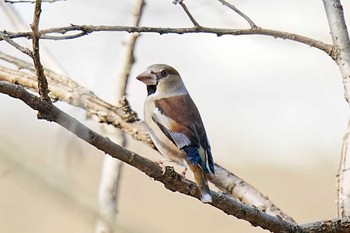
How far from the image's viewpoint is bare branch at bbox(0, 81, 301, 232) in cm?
59

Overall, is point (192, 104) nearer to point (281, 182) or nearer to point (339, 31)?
point (339, 31)

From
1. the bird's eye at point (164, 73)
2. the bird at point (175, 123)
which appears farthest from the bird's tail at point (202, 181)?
the bird's eye at point (164, 73)

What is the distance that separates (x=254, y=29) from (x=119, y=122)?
15.1 inches

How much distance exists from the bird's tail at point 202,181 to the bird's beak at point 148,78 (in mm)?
227

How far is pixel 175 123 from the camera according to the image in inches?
35.4

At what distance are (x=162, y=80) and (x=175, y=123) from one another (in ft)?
0.48

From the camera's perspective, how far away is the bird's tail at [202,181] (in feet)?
2.37

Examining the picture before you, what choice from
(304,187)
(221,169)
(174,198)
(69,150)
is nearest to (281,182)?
(304,187)

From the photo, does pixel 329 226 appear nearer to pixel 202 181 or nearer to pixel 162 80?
pixel 202 181

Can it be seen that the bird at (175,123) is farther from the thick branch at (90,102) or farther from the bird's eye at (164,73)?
the thick branch at (90,102)

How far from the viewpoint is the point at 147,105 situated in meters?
0.97

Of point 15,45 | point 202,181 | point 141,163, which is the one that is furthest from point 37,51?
point 202,181

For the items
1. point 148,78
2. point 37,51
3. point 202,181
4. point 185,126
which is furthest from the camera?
point 148,78

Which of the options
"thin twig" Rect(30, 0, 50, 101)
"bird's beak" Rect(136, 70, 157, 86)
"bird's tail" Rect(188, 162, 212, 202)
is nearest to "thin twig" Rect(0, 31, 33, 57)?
"thin twig" Rect(30, 0, 50, 101)
